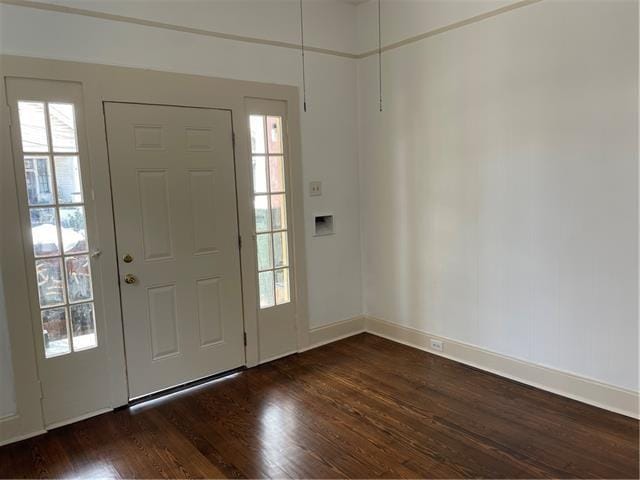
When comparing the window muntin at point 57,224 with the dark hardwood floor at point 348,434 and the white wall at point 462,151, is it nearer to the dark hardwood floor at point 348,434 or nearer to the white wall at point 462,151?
the white wall at point 462,151

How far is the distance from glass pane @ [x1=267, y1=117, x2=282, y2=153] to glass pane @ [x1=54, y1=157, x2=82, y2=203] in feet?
4.77

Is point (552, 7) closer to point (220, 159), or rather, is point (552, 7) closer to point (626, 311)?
point (626, 311)

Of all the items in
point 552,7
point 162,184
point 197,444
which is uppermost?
point 552,7

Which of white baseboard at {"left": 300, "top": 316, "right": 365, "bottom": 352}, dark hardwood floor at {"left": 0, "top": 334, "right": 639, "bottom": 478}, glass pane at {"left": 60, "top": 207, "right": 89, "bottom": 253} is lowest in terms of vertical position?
dark hardwood floor at {"left": 0, "top": 334, "right": 639, "bottom": 478}

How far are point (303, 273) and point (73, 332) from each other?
183 centimetres

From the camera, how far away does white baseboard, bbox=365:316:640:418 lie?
2.83 meters

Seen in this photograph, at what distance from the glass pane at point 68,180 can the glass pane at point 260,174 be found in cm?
127

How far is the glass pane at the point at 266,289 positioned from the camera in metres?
3.83

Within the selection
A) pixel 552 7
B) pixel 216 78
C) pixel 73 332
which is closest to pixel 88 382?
pixel 73 332

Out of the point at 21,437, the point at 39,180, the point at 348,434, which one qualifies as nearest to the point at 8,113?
the point at 39,180

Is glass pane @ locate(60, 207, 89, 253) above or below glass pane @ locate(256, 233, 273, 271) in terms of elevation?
above

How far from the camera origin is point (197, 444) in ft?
8.82

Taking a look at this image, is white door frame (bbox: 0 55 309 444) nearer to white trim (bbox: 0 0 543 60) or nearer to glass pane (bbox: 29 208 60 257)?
glass pane (bbox: 29 208 60 257)

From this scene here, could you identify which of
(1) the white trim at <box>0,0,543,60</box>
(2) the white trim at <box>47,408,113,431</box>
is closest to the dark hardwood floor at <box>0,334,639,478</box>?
(2) the white trim at <box>47,408,113,431</box>
